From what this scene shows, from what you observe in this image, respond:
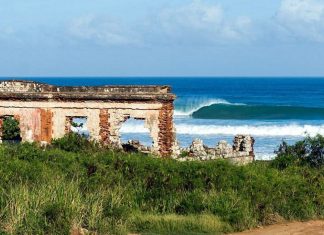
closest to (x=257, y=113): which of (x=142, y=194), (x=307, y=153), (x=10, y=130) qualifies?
(x=10, y=130)

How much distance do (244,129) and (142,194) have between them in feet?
116

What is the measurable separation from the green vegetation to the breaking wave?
4600 cm

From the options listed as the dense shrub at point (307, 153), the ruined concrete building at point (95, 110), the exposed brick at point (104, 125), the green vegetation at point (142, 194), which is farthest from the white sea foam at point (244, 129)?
the green vegetation at point (142, 194)

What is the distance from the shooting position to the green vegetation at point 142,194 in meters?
13.1

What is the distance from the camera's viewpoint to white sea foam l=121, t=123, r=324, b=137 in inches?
1863

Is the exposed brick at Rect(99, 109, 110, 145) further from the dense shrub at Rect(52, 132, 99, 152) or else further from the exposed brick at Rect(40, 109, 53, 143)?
the dense shrub at Rect(52, 132, 99, 152)

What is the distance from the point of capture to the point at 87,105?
25.0 metres

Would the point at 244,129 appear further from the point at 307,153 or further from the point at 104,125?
the point at 307,153

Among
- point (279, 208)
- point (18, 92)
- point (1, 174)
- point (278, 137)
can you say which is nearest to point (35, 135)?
point (18, 92)

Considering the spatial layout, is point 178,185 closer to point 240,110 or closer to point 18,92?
point 18,92

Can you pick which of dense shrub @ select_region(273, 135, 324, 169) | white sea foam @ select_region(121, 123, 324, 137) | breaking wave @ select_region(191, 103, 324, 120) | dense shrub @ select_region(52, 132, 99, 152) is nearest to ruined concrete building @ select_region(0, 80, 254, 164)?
dense shrub @ select_region(52, 132, 99, 152)

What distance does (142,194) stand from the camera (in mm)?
15758

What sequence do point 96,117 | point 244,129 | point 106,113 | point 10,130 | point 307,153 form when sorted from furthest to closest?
point 244,129
point 10,130
point 96,117
point 106,113
point 307,153

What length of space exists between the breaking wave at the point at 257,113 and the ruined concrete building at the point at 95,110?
3900 centimetres
